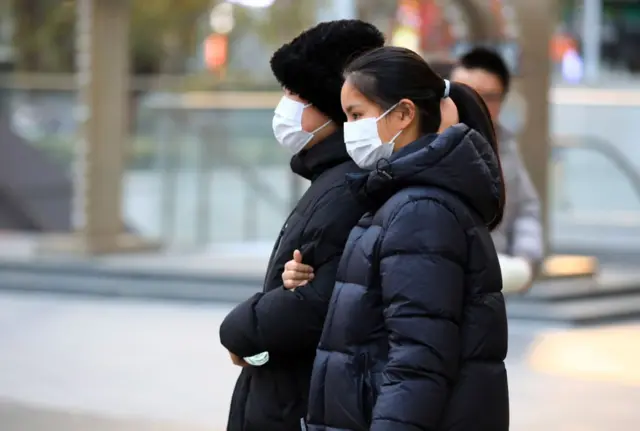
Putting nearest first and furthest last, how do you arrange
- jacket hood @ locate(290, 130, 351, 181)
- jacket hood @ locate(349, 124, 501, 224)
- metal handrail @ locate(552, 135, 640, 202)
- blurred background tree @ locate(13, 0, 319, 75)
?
1. jacket hood @ locate(349, 124, 501, 224)
2. jacket hood @ locate(290, 130, 351, 181)
3. metal handrail @ locate(552, 135, 640, 202)
4. blurred background tree @ locate(13, 0, 319, 75)

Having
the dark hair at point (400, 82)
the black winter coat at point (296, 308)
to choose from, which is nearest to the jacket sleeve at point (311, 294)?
the black winter coat at point (296, 308)

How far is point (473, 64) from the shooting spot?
6.03 metres

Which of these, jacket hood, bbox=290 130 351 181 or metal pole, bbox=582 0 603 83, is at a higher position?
metal pole, bbox=582 0 603 83

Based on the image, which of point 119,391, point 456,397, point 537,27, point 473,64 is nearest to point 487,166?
point 456,397

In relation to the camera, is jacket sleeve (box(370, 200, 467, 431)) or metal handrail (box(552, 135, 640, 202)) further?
metal handrail (box(552, 135, 640, 202))

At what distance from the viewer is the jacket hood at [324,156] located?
3643mm

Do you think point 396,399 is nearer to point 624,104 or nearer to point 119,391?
point 119,391

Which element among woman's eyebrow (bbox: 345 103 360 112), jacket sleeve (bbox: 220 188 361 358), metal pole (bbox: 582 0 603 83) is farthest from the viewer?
metal pole (bbox: 582 0 603 83)

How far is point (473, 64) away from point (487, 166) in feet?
9.46

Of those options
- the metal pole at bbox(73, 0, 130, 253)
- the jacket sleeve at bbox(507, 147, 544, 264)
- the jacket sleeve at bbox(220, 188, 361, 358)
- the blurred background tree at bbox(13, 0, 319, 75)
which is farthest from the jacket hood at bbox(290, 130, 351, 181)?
the blurred background tree at bbox(13, 0, 319, 75)

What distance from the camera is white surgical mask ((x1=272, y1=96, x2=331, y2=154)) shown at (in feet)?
12.1

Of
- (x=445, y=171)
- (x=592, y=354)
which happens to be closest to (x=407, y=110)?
A: (x=445, y=171)

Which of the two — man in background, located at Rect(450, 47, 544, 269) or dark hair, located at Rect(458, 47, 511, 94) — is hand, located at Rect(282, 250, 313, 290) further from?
dark hair, located at Rect(458, 47, 511, 94)

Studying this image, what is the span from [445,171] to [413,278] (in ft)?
0.88
